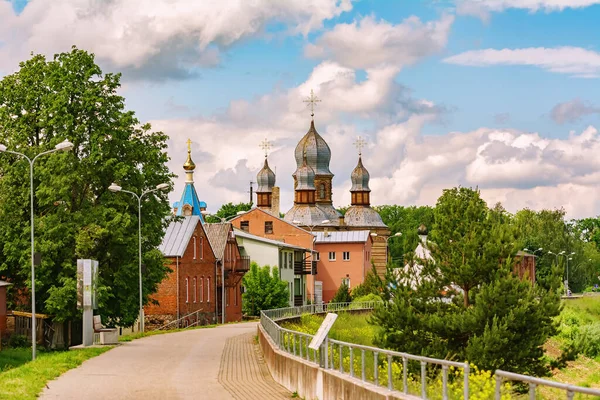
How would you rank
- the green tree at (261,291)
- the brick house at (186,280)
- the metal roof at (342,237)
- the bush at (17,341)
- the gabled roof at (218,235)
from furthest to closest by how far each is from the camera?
the metal roof at (342,237) → the green tree at (261,291) → the gabled roof at (218,235) → the brick house at (186,280) → the bush at (17,341)

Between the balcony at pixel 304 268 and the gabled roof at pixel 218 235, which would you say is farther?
the balcony at pixel 304 268

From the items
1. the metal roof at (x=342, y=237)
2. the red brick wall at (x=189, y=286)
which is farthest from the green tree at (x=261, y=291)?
the metal roof at (x=342, y=237)

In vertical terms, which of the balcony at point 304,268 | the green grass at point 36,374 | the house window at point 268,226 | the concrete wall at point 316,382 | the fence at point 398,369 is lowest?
the green grass at point 36,374

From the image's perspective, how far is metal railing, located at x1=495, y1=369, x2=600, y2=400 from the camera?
865cm

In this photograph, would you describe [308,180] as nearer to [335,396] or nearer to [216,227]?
[216,227]

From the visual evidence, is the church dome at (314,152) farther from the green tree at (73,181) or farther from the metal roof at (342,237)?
the green tree at (73,181)

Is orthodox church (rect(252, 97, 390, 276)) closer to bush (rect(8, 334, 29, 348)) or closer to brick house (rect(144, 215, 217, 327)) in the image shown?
brick house (rect(144, 215, 217, 327))

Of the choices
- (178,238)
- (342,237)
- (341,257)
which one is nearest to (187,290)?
(178,238)

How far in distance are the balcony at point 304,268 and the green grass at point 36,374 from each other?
5611 cm

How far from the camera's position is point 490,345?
31000 mm

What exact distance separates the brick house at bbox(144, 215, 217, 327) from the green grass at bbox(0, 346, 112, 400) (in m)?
28.3

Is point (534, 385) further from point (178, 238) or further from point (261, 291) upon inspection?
point (261, 291)

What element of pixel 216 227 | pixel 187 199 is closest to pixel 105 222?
pixel 216 227

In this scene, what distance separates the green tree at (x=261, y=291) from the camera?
7431 centimetres
